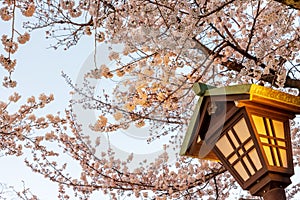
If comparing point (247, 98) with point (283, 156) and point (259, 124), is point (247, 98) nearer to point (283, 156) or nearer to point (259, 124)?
point (259, 124)

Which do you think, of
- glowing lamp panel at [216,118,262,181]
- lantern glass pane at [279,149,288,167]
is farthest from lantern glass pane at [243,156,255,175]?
lantern glass pane at [279,149,288,167]

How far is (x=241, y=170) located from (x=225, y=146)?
0.13 meters

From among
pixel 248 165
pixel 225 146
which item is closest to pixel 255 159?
pixel 248 165

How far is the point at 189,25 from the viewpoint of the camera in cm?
292

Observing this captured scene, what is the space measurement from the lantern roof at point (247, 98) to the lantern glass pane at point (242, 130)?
74 millimetres

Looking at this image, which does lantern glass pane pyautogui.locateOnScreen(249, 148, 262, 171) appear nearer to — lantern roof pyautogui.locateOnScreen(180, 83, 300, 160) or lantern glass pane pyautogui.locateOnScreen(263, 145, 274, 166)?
lantern glass pane pyautogui.locateOnScreen(263, 145, 274, 166)

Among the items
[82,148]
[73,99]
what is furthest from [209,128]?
[73,99]

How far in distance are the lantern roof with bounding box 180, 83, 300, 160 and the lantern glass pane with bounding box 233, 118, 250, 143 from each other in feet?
0.24

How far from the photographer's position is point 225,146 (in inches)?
66.4

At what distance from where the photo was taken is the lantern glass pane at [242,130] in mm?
1599

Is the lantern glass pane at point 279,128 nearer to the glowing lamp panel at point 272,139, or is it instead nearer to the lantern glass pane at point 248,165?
the glowing lamp panel at point 272,139

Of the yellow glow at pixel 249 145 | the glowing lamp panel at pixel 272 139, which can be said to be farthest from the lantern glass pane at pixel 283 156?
the yellow glow at pixel 249 145

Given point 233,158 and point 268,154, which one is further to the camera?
point 233,158

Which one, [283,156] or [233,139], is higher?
[233,139]
